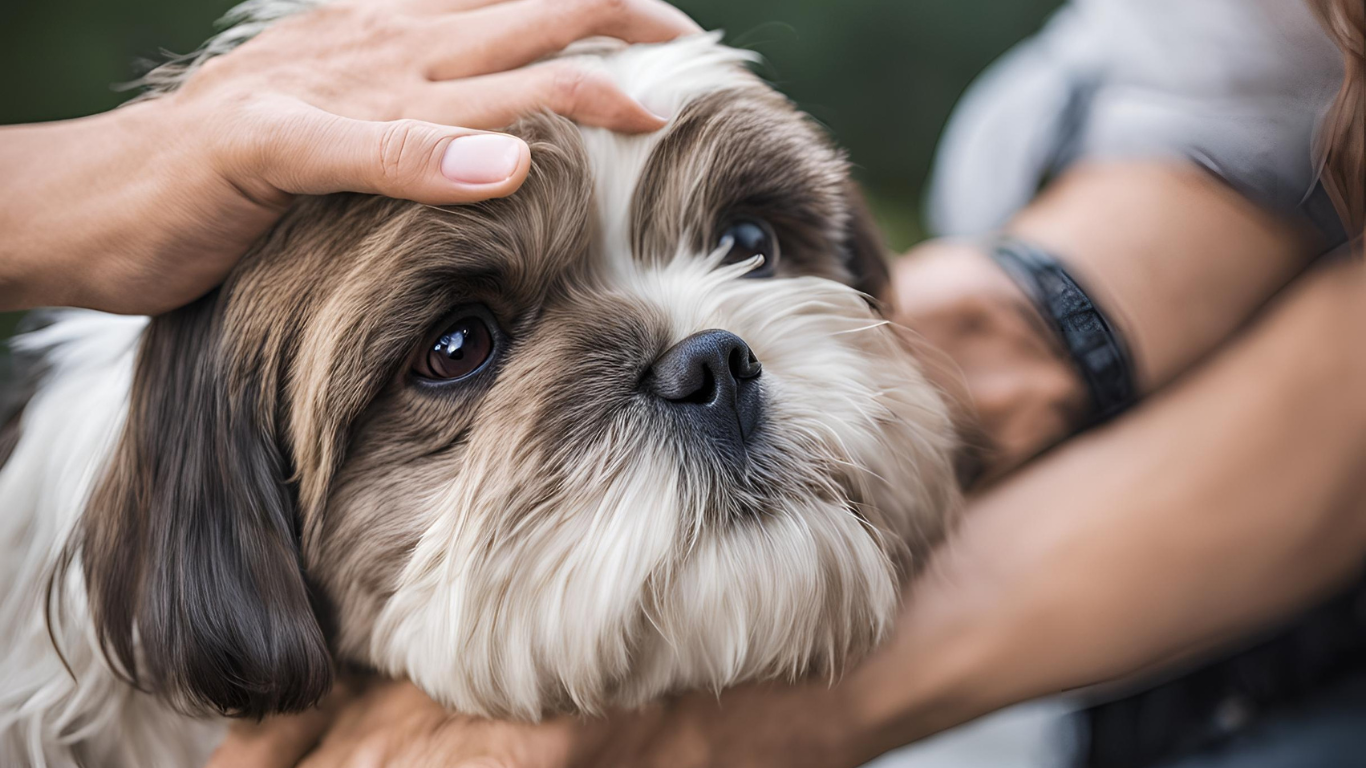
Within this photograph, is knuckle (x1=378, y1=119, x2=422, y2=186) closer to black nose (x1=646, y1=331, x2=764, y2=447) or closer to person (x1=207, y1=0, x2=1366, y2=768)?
black nose (x1=646, y1=331, x2=764, y2=447)

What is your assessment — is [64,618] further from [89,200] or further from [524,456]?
[524,456]

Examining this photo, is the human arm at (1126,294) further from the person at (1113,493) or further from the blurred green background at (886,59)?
the blurred green background at (886,59)

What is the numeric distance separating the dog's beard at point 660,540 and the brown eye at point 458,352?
0.06 m

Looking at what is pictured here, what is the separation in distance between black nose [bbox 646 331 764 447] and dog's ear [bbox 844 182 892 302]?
49 cm

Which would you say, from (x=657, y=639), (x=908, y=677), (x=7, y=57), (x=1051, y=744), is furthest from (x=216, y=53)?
(x=1051, y=744)

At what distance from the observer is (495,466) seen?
1.15m

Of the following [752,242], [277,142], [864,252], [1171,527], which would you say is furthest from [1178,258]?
[277,142]

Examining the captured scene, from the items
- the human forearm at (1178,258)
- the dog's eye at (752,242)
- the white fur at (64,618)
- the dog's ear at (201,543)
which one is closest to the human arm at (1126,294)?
the human forearm at (1178,258)

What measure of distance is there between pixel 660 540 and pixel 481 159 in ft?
1.51

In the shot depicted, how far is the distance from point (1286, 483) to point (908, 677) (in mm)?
779

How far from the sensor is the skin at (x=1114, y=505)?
150cm

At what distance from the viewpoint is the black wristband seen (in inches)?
69.9

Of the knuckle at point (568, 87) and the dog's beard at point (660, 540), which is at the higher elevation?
the knuckle at point (568, 87)

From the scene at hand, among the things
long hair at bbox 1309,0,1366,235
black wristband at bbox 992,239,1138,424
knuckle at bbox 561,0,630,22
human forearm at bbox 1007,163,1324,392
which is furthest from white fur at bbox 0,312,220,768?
long hair at bbox 1309,0,1366,235
